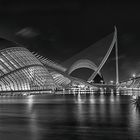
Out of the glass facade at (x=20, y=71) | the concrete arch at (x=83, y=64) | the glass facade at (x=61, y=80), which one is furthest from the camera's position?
the concrete arch at (x=83, y=64)

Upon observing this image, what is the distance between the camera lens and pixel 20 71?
6938 centimetres

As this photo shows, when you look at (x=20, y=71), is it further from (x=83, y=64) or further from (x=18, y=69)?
(x=83, y=64)

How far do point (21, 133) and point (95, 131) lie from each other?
3368 mm

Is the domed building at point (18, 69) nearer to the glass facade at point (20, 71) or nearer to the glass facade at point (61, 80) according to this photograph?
the glass facade at point (20, 71)

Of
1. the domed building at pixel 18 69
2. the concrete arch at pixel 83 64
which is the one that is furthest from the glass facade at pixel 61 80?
the domed building at pixel 18 69

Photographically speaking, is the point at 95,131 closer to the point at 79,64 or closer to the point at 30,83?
the point at 30,83

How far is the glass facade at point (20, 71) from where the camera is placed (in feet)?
211

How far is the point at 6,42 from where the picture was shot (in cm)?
7000

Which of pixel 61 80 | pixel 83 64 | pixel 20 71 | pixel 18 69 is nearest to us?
pixel 18 69

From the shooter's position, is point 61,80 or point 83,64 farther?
point 83,64

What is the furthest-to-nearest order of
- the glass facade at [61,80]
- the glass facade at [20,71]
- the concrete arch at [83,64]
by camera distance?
the concrete arch at [83,64]
the glass facade at [61,80]
the glass facade at [20,71]

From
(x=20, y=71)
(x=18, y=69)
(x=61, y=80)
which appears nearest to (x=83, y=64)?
(x=61, y=80)

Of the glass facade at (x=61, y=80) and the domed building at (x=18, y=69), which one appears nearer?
the domed building at (x=18, y=69)

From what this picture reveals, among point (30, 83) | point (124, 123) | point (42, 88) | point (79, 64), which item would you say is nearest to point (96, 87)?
point (79, 64)
